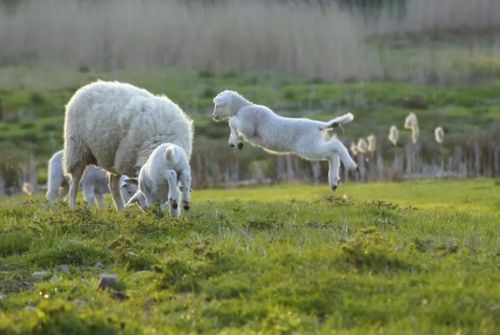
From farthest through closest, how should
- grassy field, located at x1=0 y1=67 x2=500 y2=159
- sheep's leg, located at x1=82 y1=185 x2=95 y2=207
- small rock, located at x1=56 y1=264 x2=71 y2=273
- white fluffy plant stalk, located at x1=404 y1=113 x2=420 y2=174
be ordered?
grassy field, located at x1=0 y1=67 x2=500 y2=159, white fluffy plant stalk, located at x1=404 y1=113 x2=420 y2=174, sheep's leg, located at x1=82 y1=185 x2=95 y2=207, small rock, located at x1=56 y1=264 x2=71 y2=273

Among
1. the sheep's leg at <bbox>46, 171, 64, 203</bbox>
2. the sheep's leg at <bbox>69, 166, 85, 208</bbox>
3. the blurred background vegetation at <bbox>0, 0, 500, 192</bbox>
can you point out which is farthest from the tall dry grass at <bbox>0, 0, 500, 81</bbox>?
the sheep's leg at <bbox>69, 166, 85, 208</bbox>

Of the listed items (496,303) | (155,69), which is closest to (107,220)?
(496,303)

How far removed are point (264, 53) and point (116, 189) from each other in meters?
72.6

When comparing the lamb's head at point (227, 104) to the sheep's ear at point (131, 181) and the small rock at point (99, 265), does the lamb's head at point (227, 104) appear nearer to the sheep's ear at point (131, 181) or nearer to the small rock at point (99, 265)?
the sheep's ear at point (131, 181)

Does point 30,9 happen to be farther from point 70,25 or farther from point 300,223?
point 300,223

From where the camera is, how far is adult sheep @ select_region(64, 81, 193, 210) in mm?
15289

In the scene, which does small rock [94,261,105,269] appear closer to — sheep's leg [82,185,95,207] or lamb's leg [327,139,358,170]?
lamb's leg [327,139,358,170]

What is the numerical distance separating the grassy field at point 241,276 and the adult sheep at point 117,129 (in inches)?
89.3

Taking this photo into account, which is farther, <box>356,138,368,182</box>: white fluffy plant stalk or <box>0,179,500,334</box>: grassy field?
<box>356,138,368,182</box>: white fluffy plant stalk

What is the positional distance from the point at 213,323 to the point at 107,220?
5165 mm

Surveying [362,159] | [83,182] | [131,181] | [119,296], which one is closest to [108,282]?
[119,296]

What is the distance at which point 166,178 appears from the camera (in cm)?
1279

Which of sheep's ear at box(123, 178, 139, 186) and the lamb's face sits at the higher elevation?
the lamb's face

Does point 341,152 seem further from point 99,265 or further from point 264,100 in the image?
point 264,100
